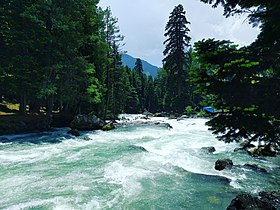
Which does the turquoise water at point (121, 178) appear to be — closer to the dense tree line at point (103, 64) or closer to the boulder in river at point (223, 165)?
the boulder in river at point (223, 165)

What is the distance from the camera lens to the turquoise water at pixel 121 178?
6020 millimetres

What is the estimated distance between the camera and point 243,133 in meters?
4.74

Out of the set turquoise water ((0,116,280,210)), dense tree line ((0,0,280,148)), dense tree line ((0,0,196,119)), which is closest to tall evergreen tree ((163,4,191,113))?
dense tree line ((0,0,280,148))

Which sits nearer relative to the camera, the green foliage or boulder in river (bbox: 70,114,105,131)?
the green foliage

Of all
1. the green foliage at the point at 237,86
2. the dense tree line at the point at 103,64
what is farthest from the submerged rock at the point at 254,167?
the green foliage at the point at 237,86

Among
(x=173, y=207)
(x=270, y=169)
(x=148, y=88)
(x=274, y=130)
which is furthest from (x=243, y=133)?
Answer: (x=148, y=88)

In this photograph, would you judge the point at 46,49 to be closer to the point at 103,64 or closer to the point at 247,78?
the point at 103,64

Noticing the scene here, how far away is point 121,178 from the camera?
780cm

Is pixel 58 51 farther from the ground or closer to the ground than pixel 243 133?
farther from the ground

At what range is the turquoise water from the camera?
237 inches

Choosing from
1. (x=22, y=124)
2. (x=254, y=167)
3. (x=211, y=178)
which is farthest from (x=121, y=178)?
Answer: (x=22, y=124)

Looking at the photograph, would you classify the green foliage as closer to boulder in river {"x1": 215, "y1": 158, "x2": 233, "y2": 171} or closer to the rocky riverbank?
boulder in river {"x1": 215, "y1": 158, "x2": 233, "y2": 171}

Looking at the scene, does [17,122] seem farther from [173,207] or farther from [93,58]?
[173,207]

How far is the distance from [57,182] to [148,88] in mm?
65302
